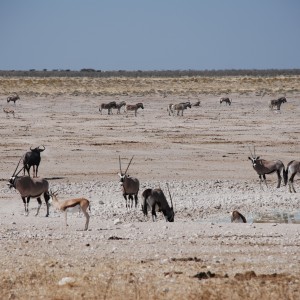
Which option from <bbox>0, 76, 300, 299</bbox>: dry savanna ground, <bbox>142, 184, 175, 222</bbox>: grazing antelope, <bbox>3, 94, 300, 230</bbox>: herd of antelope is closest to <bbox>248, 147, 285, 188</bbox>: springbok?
<bbox>3, 94, 300, 230</bbox>: herd of antelope

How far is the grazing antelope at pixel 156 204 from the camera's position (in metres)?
16.6

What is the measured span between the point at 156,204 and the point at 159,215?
4.85 feet

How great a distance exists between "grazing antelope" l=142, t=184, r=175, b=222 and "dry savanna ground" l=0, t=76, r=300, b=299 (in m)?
0.28

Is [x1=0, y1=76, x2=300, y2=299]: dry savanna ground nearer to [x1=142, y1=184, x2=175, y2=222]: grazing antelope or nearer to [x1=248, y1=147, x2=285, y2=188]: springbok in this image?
[x1=142, y1=184, x2=175, y2=222]: grazing antelope

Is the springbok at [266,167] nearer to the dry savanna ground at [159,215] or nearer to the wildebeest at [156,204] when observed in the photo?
the dry savanna ground at [159,215]

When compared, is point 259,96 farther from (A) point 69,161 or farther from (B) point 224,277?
(B) point 224,277

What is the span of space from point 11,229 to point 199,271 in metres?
5.15

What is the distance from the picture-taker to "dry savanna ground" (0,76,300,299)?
30.4 ft

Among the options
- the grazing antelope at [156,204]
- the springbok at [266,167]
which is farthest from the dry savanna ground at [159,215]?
the springbok at [266,167]

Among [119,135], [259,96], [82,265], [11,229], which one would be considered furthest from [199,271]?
[259,96]

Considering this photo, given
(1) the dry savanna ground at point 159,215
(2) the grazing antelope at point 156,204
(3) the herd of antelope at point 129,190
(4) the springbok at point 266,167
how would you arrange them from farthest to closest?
(4) the springbok at point 266,167 < (2) the grazing antelope at point 156,204 < (3) the herd of antelope at point 129,190 < (1) the dry savanna ground at point 159,215

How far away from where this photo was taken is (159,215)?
18.1 m

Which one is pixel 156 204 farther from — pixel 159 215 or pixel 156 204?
pixel 159 215

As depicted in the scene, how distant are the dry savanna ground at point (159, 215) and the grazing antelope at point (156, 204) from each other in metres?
0.28
